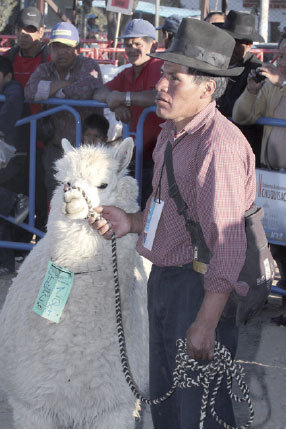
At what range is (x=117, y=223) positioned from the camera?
8.58 feet

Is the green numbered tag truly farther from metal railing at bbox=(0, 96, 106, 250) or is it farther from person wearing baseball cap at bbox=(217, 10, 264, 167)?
metal railing at bbox=(0, 96, 106, 250)

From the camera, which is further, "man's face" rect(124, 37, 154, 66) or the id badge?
"man's face" rect(124, 37, 154, 66)

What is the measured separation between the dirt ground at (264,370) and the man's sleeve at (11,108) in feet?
4.45

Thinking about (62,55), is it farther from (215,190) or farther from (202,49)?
(215,190)

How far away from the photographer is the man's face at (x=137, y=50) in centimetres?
525

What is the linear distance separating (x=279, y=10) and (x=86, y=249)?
104 feet

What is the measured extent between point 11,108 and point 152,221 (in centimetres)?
337

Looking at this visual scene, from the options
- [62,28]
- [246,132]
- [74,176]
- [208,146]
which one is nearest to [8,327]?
[74,176]

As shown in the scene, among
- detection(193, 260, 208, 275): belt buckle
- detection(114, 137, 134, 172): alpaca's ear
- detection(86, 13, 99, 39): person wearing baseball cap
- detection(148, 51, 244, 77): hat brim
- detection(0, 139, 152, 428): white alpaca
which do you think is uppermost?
detection(148, 51, 244, 77): hat brim

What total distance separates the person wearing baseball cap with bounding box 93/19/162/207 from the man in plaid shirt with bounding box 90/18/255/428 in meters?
2.47

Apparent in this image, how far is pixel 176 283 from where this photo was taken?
225 centimetres

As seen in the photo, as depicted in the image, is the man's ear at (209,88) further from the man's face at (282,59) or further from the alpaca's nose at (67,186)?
the man's face at (282,59)

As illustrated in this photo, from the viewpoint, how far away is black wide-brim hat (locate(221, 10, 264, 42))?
4797 mm

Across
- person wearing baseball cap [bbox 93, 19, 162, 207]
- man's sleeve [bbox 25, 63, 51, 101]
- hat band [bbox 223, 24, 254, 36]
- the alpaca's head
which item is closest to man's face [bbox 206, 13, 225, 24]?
person wearing baseball cap [bbox 93, 19, 162, 207]
